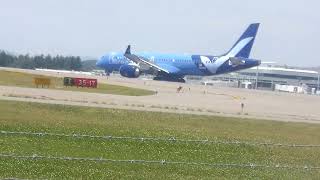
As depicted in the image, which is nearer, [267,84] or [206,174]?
[206,174]

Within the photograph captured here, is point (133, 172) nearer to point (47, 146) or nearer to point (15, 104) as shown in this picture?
point (47, 146)

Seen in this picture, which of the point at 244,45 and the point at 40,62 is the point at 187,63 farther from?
the point at 40,62

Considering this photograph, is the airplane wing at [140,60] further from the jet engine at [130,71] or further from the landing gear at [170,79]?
the landing gear at [170,79]

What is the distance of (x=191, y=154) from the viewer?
65.5 feet

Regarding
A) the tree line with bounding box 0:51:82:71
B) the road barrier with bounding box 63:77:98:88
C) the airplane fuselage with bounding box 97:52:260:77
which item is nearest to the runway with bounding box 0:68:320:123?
the road barrier with bounding box 63:77:98:88

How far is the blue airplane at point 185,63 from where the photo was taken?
102344 millimetres

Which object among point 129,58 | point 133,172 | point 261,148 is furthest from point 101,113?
point 129,58

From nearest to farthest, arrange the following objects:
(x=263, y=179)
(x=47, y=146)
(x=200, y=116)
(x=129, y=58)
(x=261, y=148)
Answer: (x=263, y=179)
(x=47, y=146)
(x=261, y=148)
(x=200, y=116)
(x=129, y=58)

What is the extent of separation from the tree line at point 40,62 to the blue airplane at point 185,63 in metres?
67.4

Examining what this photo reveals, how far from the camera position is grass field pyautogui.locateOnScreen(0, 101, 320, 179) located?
15.8 m

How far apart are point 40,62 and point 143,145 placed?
15487cm

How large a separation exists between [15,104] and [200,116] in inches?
388

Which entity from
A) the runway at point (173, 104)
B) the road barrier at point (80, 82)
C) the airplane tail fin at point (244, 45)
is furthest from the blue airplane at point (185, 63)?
the runway at point (173, 104)

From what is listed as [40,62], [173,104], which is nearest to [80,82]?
[173,104]
